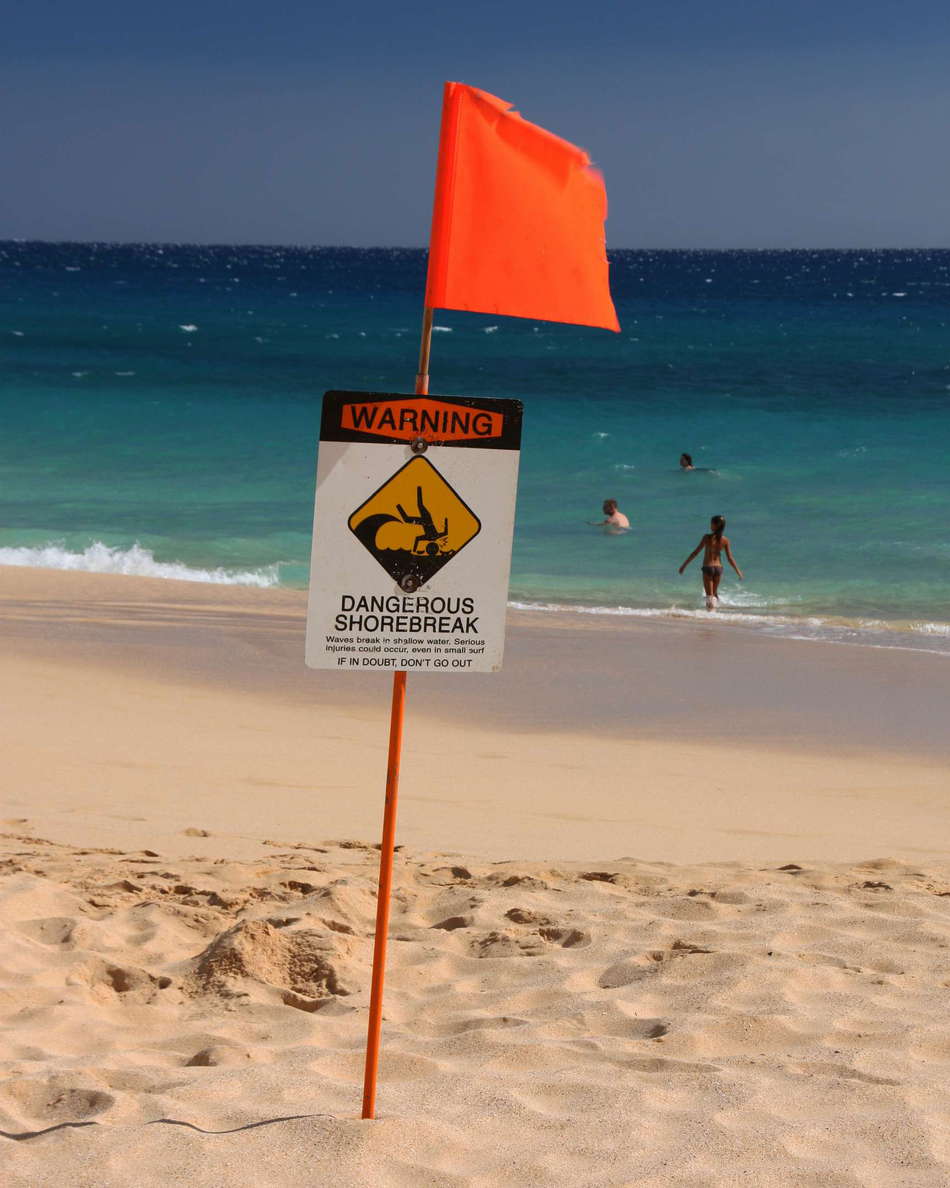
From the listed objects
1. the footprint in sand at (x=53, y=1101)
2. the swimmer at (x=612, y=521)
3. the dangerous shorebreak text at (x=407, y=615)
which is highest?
the swimmer at (x=612, y=521)

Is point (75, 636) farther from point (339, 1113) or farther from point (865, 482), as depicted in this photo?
point (865, 482)

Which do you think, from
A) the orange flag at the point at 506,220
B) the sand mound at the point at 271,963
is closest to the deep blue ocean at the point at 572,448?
the sand mound at the point at 271,963

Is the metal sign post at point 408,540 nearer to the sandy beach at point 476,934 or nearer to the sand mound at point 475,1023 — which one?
the sand mound at point 475,1023

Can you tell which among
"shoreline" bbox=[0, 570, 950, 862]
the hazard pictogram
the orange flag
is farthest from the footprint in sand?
"shoreline" bbox=[0, 570, 950, 862]

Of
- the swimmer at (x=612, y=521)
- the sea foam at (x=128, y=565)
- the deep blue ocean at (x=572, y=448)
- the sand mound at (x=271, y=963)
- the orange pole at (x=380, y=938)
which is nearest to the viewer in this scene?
the orange pole at (x=380, y=938)

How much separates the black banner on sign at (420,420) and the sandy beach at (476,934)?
176 centimetres

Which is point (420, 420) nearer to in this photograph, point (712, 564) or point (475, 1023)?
point (475, 1023)

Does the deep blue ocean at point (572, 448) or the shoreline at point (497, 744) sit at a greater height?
the deep blue ocean at point (572, 448)

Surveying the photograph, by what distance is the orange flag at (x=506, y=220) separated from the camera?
354 centimetres

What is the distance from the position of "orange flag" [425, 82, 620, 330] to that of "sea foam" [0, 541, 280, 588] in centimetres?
1465

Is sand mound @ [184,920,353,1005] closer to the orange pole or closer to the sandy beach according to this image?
the sandy beach

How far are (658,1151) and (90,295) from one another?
299ft

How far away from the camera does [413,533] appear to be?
358cm

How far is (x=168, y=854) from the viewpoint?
21.7ft
